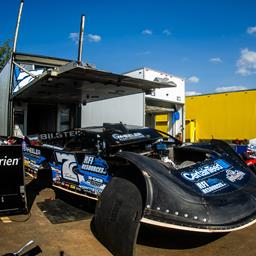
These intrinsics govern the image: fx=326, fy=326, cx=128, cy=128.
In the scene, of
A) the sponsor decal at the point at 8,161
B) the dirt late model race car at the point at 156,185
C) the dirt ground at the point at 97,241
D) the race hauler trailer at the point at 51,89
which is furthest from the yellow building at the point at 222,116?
the sponsor decal at the point at 8,161

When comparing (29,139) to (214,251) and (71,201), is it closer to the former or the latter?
(71,201)

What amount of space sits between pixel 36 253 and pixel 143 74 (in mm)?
7017

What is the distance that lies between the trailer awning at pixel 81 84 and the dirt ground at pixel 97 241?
2.41 metres

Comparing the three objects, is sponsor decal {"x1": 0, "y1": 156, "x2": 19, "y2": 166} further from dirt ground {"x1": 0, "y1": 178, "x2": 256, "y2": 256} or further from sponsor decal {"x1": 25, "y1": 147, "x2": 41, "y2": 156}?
sponsor decal {"x1": 25, "y1": 147, "x2": 41, "y2": 156}

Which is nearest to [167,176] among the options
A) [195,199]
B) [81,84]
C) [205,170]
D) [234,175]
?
[195,199]

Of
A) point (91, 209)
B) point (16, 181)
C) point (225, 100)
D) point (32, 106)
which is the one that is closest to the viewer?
point (16, 181)

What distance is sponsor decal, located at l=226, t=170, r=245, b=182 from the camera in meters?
3.79

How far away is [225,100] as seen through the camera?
13.7 m

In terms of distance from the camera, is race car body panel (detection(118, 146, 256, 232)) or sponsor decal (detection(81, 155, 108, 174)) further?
sponsor decal (detection(81, 155, 108, 174))

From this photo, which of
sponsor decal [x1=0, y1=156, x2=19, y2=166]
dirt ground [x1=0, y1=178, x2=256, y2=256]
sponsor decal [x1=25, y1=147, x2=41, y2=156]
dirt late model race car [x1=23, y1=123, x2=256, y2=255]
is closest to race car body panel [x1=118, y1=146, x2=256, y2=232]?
dirt late model race car [x1=23, y1=123, x2=256, y2=255]

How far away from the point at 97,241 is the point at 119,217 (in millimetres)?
661

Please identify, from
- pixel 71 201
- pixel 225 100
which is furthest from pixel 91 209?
pixel 225 100

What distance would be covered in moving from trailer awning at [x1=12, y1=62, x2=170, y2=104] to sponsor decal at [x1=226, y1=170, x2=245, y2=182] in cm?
269

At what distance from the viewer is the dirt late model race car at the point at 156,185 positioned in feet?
10.2
